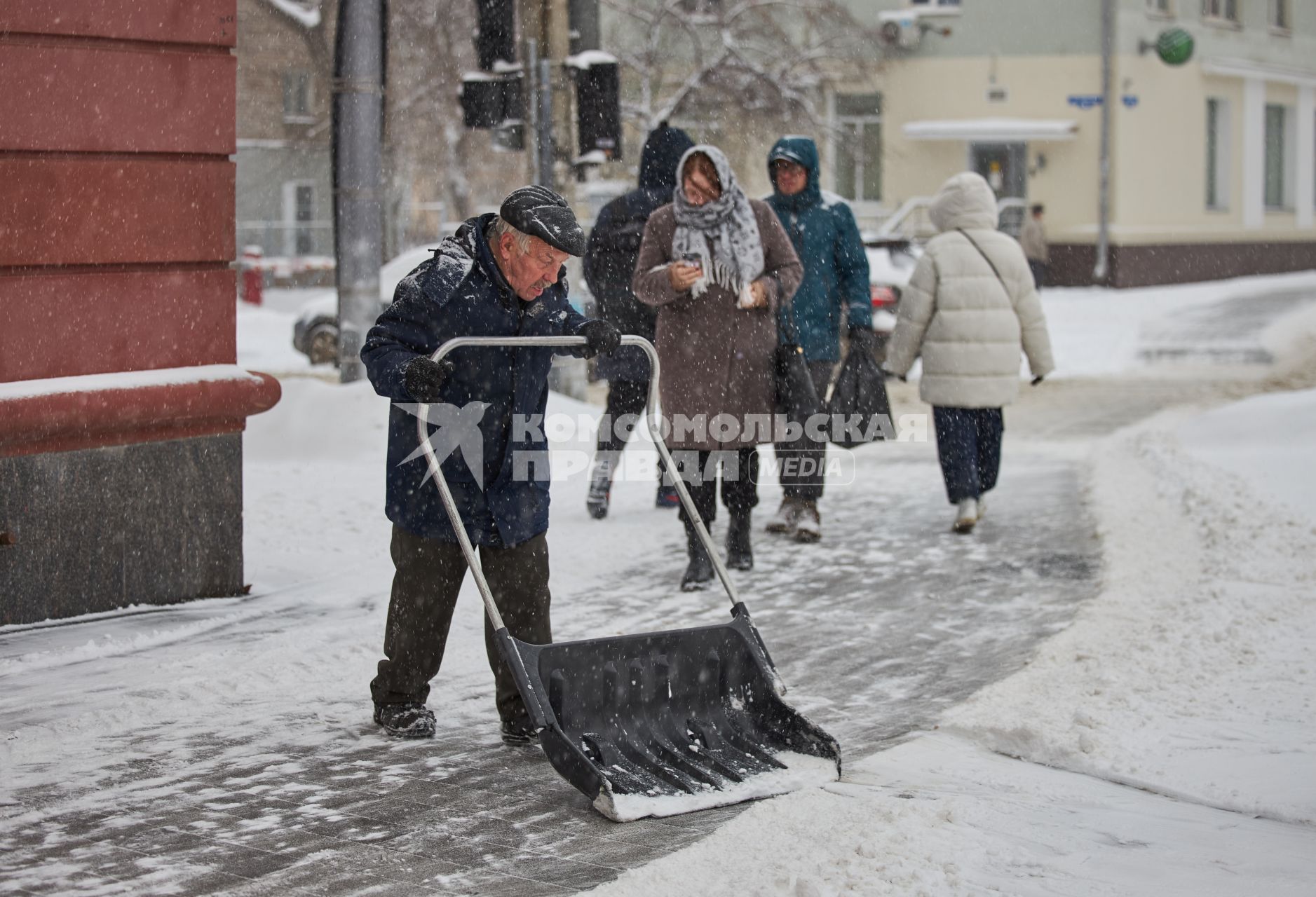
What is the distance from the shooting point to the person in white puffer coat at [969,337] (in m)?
8.39

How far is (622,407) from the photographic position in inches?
341

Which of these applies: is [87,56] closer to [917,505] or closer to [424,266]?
[424,266]

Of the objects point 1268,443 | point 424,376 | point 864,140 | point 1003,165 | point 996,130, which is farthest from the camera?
point 1003,165

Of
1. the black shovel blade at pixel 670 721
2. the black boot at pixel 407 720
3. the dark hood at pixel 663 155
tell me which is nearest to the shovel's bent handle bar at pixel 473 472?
the black shovel blade at pixel 670 721

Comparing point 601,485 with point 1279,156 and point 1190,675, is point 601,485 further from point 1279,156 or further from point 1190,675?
point 1279,156

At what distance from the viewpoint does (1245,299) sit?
2912cm

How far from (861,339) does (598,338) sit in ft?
12.0

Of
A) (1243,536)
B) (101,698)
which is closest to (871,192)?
(1243,536)

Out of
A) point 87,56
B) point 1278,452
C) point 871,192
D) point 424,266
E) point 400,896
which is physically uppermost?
point 871,192

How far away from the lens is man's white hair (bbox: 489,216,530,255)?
4.59m

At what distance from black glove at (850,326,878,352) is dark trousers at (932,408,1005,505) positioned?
571 millimetres

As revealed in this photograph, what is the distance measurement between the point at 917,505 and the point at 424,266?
522cm

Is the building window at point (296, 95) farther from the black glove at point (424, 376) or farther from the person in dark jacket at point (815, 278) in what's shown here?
the black glove at point (424, 376)

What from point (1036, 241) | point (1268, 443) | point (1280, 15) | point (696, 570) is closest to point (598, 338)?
point (696, 570)
